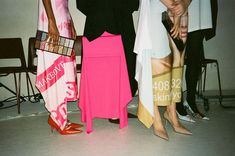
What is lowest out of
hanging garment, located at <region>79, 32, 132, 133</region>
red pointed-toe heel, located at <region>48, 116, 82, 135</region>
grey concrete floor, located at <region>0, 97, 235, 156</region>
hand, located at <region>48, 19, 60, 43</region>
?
grey concrete floor, located at <region>0, 97, 235, 156</region>

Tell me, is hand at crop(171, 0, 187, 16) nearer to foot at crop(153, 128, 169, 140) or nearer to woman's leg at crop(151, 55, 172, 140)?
woman's leg at crop(151, 55, 172, 140)

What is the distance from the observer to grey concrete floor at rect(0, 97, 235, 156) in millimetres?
1717

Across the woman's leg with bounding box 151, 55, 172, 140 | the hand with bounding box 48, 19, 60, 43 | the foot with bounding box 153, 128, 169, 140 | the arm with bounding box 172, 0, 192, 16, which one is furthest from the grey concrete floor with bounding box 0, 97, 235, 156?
the arm with bounding box 172, 0, 192, 16

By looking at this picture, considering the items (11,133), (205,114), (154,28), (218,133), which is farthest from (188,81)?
(11,133)

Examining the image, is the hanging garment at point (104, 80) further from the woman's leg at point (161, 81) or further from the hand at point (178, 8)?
the hand at point (178, 8)

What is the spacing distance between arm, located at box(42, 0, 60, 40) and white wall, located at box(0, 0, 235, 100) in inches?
61.5

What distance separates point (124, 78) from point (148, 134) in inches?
18.1

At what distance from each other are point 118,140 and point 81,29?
6.40 ft

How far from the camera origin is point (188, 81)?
2.48 metres

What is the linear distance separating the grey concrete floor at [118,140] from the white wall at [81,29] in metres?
1.11

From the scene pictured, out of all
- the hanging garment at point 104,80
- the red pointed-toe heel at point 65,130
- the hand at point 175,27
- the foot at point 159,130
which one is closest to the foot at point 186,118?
the foot at point 159,130

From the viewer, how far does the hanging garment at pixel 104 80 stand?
2.08 meters

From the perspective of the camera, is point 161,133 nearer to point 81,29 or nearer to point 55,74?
point 55,74

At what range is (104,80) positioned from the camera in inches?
83.4
